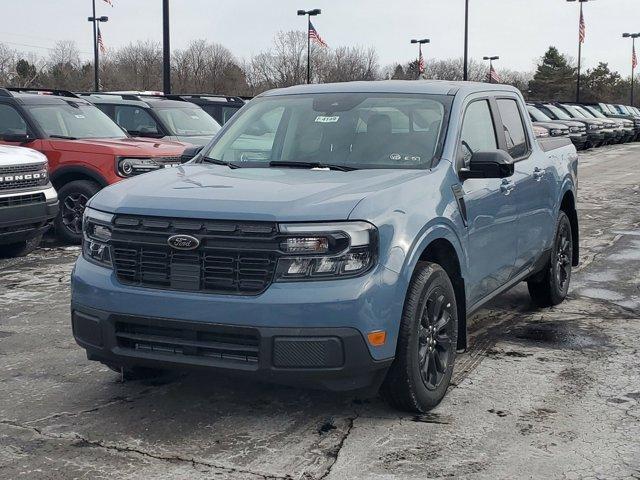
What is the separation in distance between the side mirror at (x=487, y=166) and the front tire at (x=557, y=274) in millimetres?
2093

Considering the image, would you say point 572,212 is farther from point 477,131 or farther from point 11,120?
→ point 11,120

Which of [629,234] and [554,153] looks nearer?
[554,153]

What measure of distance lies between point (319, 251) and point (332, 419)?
101 cm

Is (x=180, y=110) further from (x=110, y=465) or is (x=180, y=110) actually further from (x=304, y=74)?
(x=304, y=74)

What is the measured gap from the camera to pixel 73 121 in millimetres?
11836

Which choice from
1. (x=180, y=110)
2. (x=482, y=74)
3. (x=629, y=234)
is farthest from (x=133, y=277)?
(x=482, y=74)

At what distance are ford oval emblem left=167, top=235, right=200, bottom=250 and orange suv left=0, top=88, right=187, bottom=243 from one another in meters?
6.84

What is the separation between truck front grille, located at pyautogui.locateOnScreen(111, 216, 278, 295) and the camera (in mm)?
4125

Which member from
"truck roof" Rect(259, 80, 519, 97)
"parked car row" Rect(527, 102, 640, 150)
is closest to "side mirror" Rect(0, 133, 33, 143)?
"truck roof" Rect(259, 80, 519, 97)

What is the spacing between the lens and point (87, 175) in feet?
36.0

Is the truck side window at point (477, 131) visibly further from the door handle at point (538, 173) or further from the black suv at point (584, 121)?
the black suv at point (584, 121)

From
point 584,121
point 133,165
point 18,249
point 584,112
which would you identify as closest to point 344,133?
point 18,249

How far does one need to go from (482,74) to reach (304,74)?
4276 cm

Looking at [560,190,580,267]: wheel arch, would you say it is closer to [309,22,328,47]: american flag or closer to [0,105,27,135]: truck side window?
[0,105,27,135]: truck side window
